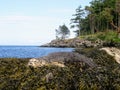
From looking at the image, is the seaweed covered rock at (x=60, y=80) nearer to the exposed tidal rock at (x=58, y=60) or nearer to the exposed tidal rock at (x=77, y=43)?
the exposed tidal rock at (x=58, y=60)

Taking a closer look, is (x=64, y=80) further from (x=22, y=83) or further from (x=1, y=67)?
(x=1, y=67)

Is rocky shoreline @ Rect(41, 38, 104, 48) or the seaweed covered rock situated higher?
rocky shoreline @ Rect(41, 38, 104, 48)

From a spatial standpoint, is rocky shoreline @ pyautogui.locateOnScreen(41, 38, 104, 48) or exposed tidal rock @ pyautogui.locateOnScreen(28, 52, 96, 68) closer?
exposed tidal rock @ pyautogui.locateOnScreen(28, 52, 96, 68)

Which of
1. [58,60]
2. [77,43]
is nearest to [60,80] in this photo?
[58,60]

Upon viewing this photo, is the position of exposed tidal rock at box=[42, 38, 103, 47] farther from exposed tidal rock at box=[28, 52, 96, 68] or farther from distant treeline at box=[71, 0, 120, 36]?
exposed tidal rock at box=[28, 52, 96, 68]

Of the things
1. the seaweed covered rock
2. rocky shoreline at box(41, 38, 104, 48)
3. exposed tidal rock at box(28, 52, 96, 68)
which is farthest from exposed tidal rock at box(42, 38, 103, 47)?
the seaweed covered rock

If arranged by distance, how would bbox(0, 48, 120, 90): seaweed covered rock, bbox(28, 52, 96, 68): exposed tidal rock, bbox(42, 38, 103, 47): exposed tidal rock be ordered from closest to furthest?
1. bbox(0, 48, 120, 90): seaweed covered rock
2. bbox(28, 52, 96, 68): exposed tidal rock
3. bbox(42, 38, 103, 47): exposed tidal rock

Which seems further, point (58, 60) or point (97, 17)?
point (97, 17)

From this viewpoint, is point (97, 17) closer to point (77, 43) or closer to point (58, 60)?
point (77, 43)

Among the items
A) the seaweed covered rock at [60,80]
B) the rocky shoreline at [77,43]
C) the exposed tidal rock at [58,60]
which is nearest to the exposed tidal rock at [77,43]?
the rocky shoreline at [77,43]

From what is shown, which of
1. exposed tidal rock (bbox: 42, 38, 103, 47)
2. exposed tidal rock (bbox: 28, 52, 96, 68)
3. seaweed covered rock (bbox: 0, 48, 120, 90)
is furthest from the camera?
exposed tidal rock (bbox: 42, 38, 103, 47)

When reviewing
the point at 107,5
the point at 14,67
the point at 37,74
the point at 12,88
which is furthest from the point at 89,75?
the point at 107,5

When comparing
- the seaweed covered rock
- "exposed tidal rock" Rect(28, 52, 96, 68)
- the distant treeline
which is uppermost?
the distant treeline

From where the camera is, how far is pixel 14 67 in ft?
44.9
